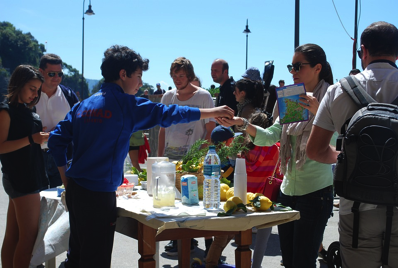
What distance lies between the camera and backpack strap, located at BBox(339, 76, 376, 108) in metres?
2.22

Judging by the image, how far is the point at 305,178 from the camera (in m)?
3.21

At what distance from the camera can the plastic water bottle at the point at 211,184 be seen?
2.99 meters

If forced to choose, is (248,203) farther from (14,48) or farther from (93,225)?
(14,48)

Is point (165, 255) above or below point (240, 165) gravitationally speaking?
below

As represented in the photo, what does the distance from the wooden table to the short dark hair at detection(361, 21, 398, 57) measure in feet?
3.91

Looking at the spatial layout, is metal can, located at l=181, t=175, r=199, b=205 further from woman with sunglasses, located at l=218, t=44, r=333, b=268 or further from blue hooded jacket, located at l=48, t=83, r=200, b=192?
woman with sunglasses, located at l=218, t=44, r=333, b=268

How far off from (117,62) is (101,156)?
69 centimetres

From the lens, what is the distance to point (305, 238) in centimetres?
310

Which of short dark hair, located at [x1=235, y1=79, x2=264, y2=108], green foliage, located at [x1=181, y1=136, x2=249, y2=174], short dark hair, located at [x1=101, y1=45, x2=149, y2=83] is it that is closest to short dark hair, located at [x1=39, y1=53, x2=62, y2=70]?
short dark hair, located at [x1=101, y1=45, x2=149, y2=83]

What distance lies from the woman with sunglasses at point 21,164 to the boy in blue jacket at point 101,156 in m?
0.95

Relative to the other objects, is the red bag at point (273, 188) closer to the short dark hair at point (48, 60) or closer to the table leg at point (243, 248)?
the table leg at point (243, 248)

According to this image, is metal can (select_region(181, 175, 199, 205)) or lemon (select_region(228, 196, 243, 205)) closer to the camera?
lemon (select_region(228, 196, 243, 205))

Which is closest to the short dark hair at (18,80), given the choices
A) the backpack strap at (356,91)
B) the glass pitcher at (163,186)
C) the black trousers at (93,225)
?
the black trousers at (93,225)

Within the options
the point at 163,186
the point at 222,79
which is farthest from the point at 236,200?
the point at 222,79
